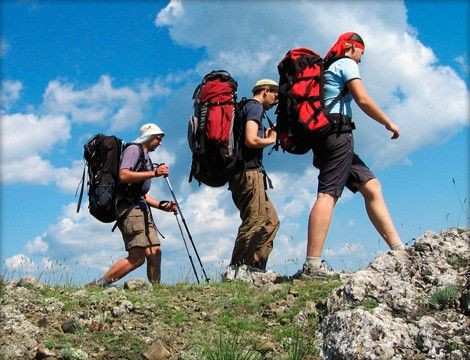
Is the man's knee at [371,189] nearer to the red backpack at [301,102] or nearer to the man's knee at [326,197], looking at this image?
the man's knee at [326,197]

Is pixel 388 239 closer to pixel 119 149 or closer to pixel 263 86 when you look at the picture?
pixel 263 86

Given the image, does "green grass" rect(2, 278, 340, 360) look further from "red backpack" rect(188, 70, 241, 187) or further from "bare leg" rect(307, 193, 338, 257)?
"red backpack" rect(188, 70, 241, 187)

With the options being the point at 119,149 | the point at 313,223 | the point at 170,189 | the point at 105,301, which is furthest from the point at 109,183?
the point at 313,223

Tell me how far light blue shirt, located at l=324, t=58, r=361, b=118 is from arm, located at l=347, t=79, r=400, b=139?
128 mm

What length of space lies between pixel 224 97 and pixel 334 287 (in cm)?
332

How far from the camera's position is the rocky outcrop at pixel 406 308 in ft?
19.4

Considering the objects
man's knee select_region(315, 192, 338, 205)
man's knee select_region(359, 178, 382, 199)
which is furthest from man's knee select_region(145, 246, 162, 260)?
man's knee select_region(359, 178, 382, 199)

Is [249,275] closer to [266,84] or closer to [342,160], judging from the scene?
[342,160]

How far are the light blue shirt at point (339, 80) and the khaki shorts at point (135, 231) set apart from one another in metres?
3.39

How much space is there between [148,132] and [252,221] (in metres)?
2.24

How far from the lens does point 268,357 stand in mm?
6227

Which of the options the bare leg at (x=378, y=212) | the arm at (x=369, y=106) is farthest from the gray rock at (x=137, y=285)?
the arm at (x=369, y=106)

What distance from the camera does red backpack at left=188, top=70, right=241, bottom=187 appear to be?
912 centimetres

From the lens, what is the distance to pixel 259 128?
9250mm
